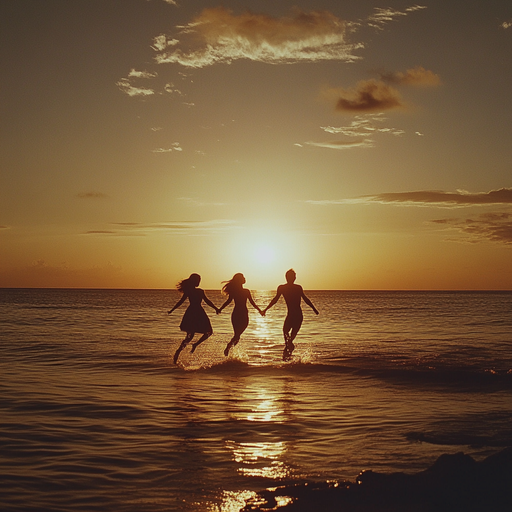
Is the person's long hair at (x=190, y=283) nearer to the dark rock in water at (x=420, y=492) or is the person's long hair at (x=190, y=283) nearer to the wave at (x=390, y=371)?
the wave at (x=390, y=371)

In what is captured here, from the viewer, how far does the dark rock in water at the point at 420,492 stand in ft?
15.8

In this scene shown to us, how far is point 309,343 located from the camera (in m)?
23.7

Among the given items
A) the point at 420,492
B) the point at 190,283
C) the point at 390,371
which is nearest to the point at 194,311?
the point at 190,283

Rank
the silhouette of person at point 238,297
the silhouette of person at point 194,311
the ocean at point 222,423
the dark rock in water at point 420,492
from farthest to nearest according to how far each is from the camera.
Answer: the silhouette of person at point 238,297 < the silhouette of person at point 194,311 < the ocean at point 222,423 < the dark rock in water at point 420,492

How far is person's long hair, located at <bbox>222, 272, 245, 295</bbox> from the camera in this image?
1630 cm

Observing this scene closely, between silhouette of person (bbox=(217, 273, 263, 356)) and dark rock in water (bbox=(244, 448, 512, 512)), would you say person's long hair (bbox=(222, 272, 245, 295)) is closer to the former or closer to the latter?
silhouette of person (bbox=(217, 273, 263, 356))

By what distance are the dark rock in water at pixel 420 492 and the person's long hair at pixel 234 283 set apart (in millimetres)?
10914

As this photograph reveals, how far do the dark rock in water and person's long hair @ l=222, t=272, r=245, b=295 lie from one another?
10.9 m

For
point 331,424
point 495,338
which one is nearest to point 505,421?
point 331,424

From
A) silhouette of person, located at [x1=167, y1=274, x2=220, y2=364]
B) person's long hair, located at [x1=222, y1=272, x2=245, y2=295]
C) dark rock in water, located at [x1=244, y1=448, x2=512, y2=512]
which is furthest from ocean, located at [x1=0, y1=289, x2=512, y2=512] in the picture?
person's long hair, located at [x1=222, y1=272, x2=245, y2=295]

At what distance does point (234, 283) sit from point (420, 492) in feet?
37.7

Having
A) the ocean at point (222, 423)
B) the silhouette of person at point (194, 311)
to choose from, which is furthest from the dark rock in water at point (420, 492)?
the silhouette of person at point (194, 311)

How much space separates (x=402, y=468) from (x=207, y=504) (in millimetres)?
2289

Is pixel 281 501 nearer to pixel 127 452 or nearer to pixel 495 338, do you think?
pixel 127 452
